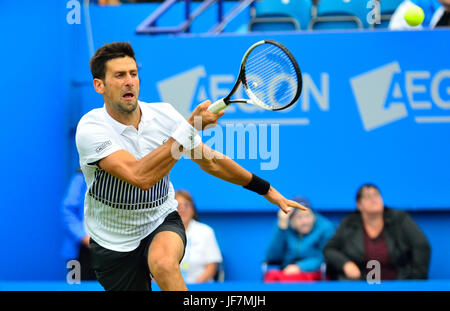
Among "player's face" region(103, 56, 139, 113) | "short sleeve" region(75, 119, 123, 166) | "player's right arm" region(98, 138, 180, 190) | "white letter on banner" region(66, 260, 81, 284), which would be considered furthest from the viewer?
"white letter on banner" region(66, 260, 81, 284)

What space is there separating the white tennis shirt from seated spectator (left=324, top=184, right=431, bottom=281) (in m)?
1.93

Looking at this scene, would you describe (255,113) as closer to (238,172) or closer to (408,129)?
(408,129)

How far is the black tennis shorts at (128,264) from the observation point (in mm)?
3842

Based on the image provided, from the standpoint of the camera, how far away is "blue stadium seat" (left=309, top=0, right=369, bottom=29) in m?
6.27

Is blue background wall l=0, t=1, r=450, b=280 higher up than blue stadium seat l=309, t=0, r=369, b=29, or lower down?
lower down

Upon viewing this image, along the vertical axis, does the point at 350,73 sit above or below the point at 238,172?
above

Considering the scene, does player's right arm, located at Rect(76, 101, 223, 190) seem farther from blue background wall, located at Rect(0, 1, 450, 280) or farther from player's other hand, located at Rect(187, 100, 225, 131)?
blue background wall, located at Rect(0, 1, 450, 280)

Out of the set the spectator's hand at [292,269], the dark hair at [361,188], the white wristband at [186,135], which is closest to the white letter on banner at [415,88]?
the dark hair at [361,188]

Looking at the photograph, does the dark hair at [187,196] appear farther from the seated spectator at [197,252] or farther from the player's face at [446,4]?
the player's face at [446,4]

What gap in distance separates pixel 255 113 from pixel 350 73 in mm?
762

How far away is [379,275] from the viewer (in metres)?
5.43

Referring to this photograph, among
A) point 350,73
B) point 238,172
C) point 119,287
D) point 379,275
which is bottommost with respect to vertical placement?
point 379,275

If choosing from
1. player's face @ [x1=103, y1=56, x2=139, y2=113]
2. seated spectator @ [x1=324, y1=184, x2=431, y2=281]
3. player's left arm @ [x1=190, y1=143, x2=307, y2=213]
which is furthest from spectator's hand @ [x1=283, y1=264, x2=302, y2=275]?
player's face @ [x1=103, y1=56, x2=139, y2=113]

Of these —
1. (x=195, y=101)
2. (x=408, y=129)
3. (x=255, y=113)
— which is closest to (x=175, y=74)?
(x=195, y=101)
